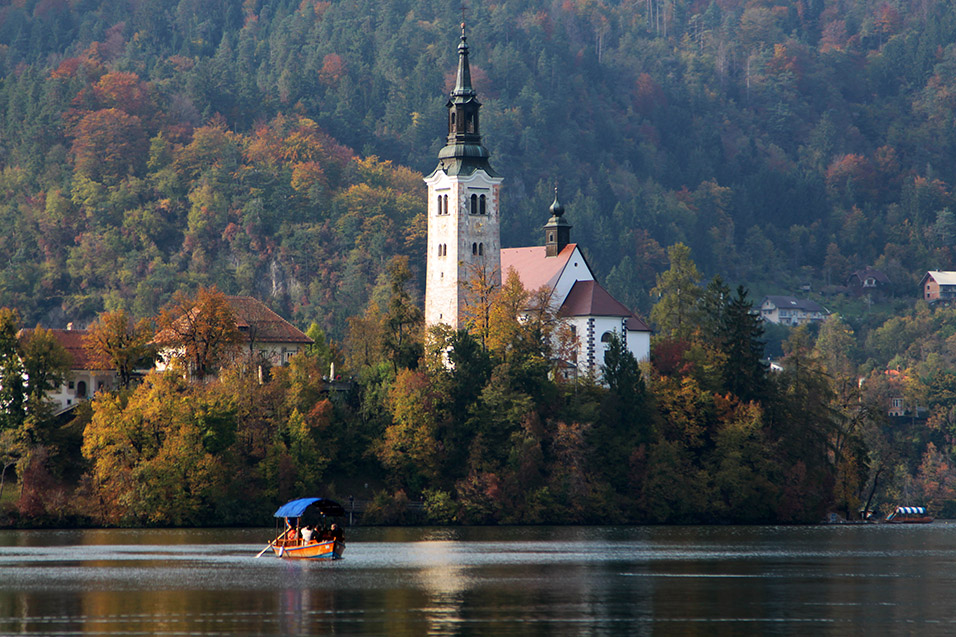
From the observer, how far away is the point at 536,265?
126 m

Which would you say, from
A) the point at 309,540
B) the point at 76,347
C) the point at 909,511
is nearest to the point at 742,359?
the point at 909,511

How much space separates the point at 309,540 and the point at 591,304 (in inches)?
A: 1941

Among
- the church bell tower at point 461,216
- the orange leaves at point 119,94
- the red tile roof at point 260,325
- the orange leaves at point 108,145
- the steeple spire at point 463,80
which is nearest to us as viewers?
the red tile roof at point 260,325

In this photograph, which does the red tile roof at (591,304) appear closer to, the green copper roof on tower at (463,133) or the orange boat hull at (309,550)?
the green copper roof on tower at (463,133)

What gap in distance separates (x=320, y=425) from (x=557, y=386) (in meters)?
16.8

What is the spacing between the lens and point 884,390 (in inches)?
6629

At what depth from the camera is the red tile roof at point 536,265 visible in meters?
124

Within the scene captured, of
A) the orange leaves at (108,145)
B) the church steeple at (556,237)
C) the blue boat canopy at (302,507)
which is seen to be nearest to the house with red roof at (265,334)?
the church steeple at (556,237)

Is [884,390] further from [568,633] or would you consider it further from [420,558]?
[568,633]

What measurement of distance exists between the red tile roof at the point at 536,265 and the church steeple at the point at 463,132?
7.93 metres

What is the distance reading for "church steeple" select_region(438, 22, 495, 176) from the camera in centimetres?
12062

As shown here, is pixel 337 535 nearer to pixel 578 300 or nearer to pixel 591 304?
pixel 591 304

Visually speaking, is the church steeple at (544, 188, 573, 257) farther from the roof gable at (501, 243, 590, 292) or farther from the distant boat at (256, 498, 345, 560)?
the distant boat at (256, 498, 345, 560)

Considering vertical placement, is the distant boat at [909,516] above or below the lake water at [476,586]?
above
